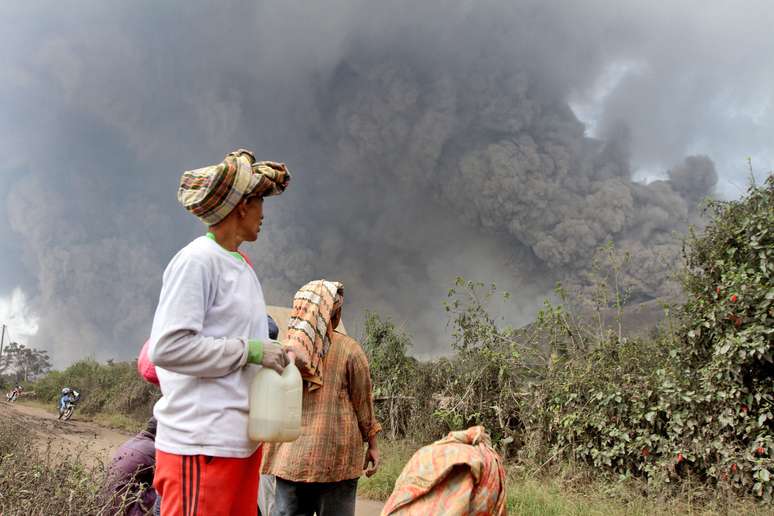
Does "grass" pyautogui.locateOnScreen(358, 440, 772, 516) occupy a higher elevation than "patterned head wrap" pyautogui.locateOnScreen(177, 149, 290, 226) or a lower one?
lower

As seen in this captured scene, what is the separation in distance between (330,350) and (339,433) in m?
0.40

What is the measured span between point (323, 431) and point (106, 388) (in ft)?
60.7

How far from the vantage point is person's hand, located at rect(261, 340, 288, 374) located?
1.54m

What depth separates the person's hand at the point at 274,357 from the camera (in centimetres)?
154

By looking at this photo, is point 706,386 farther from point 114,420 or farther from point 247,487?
point 114,420

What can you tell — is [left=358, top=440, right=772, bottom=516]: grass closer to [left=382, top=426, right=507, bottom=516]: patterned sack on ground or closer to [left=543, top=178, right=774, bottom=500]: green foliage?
[left=543, top=178, right=774, bottom=500]: green foliage

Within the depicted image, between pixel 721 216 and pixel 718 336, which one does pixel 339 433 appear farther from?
pixel 721 216

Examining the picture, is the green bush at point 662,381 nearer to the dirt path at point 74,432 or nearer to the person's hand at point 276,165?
the dirt path at point 74,432

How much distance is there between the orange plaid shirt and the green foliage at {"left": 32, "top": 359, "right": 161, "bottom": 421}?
13.7 meters

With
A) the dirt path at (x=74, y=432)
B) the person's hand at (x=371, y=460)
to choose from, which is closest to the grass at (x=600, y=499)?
the dirt path at (x=74, y=432)

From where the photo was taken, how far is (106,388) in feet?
60.8

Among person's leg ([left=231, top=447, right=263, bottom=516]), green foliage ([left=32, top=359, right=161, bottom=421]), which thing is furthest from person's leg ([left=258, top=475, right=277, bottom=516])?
green foliage ([left=32, top=359, right=161, bottom=421])

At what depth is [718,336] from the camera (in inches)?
198

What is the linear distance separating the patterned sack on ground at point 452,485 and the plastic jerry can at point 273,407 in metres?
0.36
